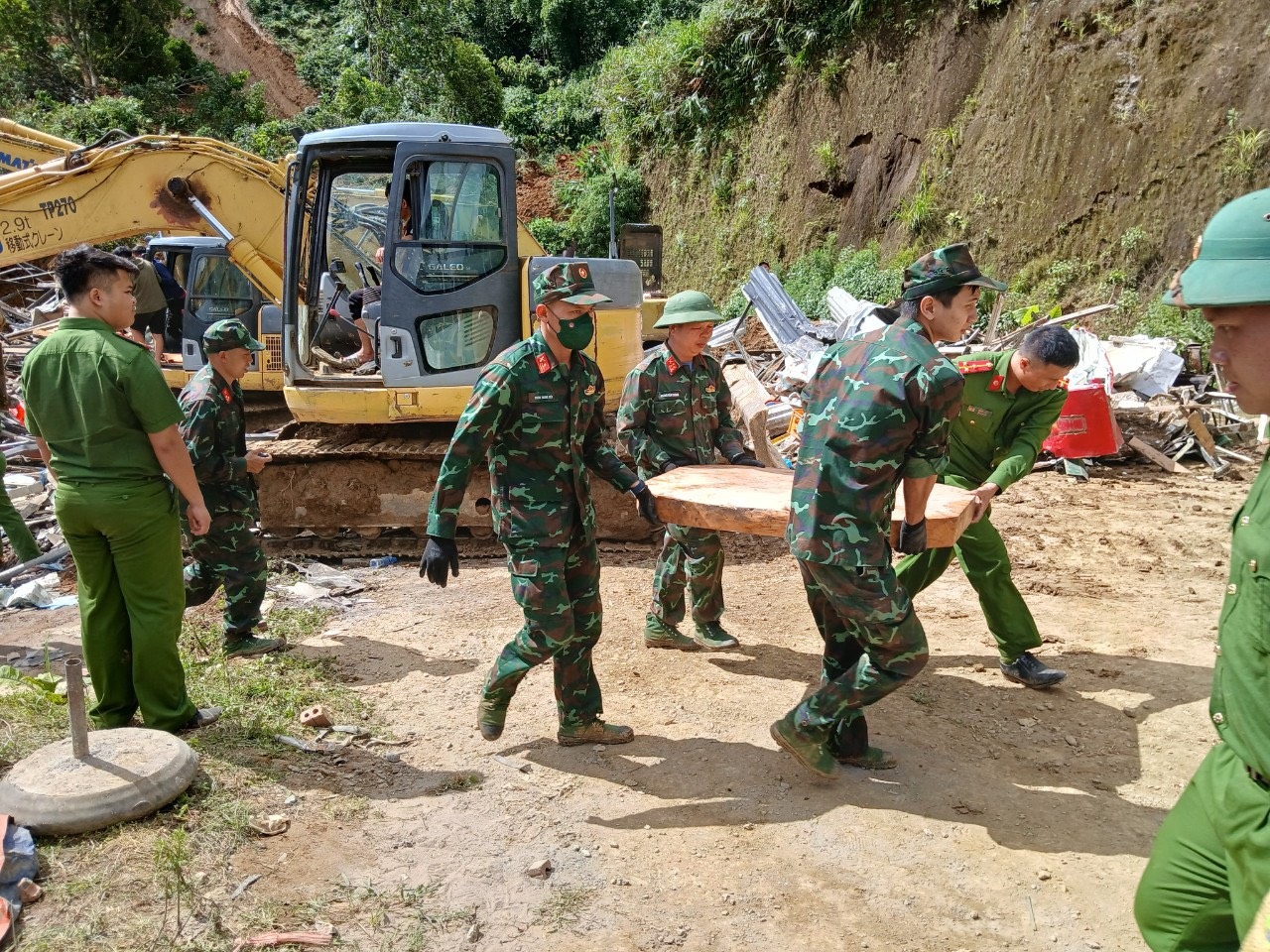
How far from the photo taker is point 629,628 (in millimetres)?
6223

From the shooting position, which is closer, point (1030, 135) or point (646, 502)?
point (646, 502)

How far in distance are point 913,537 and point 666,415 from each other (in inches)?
80.7

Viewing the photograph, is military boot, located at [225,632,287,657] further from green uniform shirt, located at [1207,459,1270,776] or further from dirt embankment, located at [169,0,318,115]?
dirt embankment, located at [169,0,318,115]

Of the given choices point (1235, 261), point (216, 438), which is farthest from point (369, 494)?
point (1235, 261)

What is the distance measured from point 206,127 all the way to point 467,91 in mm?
8009

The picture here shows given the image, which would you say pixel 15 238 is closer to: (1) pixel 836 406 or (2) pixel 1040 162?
(1) pixel 836 406

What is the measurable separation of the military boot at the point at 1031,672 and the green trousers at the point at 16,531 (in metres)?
7.07

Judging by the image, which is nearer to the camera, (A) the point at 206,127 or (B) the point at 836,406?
(B) the point at 836,406

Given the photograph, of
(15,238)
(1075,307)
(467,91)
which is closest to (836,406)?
(15,238)

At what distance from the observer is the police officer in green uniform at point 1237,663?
1.86 meters

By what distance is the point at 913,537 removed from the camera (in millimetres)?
3842

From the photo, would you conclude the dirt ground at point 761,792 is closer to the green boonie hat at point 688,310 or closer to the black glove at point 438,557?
the black glove at point 438,557

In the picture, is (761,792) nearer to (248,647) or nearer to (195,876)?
(195,876)

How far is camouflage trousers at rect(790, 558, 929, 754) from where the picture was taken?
3.69 m
